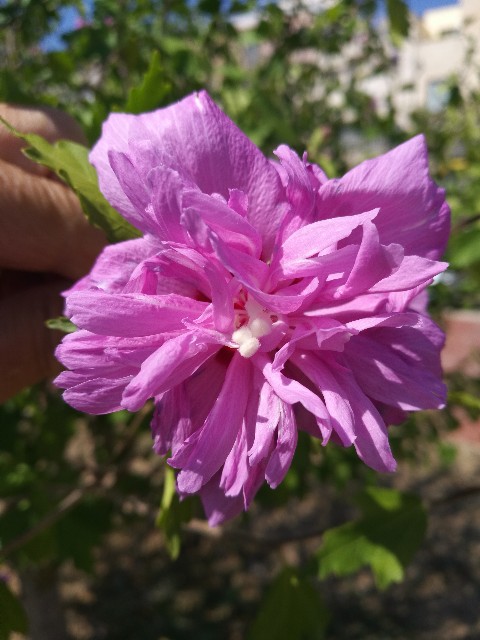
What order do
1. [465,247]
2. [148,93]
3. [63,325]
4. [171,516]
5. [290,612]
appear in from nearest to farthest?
[63,325] → [171,516] → [148,93] → [290,612] → [465,247]

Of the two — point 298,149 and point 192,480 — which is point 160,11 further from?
point 192,480

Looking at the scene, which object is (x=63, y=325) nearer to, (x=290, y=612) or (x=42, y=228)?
(x=42, y=228)

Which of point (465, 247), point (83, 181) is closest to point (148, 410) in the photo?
point (83, 181)

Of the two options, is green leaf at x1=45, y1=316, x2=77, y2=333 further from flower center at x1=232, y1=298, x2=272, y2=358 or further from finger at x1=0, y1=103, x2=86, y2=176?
finger at x1=0, y1=103, x2=86, y2=176

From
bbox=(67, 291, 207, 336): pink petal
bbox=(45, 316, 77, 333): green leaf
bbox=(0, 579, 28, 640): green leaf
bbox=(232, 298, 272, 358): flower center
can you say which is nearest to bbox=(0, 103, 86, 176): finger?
bbox=(45, 316, 77, 333): green leaf

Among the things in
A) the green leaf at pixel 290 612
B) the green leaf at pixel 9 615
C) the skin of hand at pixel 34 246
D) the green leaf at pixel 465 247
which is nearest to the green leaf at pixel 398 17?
the green leaf at pixel 465 247

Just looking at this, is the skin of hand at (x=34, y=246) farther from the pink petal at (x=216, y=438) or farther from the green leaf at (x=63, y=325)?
the pink petal at (x=216, y=438)
